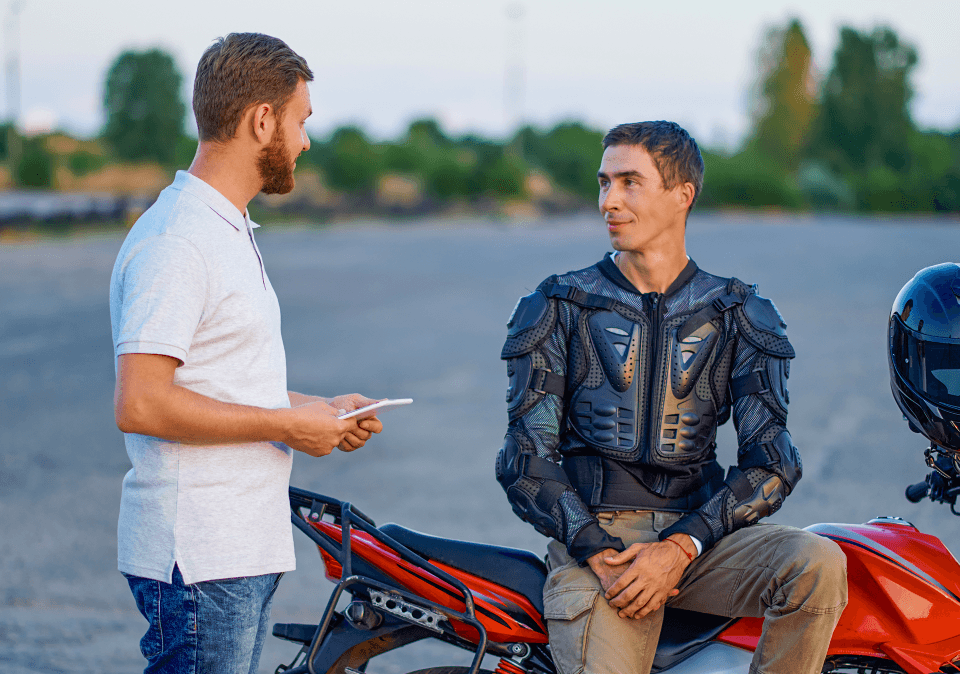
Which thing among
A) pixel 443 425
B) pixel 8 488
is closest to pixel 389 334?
pixel 443 425

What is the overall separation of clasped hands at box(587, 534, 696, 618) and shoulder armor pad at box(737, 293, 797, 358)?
0.62m

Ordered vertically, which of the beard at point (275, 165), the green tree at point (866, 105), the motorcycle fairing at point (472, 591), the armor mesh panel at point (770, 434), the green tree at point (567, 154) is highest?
the green tree at point (866, 105)

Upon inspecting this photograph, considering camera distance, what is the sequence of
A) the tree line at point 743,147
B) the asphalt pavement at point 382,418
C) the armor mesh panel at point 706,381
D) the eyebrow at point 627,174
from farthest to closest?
the tree line at point 743,147 → the asphalt pavement at point 382,418 → the eyebrow at point 627,174 → the armor mesh panel at point 706,381

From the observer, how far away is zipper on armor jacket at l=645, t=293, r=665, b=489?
2.71 metres

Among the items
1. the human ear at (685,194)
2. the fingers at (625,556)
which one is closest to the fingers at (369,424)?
the fingers at (625,556)

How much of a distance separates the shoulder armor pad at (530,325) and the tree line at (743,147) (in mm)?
42936

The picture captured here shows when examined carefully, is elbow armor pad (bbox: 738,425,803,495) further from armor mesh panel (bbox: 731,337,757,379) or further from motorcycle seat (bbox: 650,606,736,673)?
A: motorcycle seat (bbox: 650,606,736,673)

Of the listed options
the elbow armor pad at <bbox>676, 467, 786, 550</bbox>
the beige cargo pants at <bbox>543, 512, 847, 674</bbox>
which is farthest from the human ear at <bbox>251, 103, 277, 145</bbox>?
the elbow armor pad at <bbox>676, 467, 786, 550</bbox>

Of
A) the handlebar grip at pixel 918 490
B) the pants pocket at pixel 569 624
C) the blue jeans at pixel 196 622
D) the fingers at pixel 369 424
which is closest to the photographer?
the blue jeans at pixel 196 622

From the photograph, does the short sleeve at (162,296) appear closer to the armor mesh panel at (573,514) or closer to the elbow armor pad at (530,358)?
the elbow armor pad at (530,358)

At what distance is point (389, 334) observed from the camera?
40.6ft

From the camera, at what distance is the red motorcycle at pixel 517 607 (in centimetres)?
237

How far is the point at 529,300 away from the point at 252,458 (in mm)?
1010

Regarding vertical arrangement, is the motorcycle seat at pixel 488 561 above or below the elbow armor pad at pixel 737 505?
below
